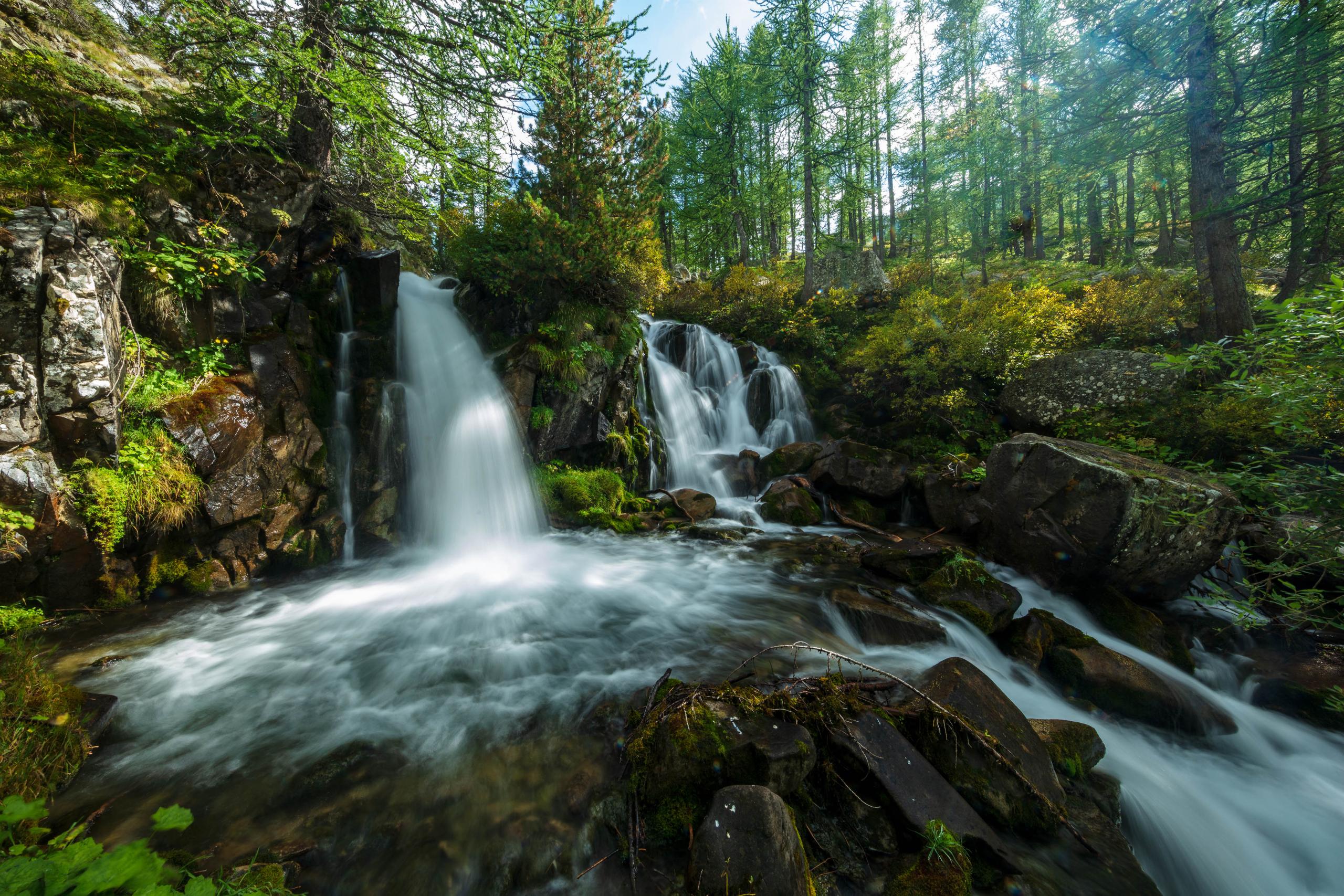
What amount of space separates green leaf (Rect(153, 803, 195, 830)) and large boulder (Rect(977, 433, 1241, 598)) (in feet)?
24.3

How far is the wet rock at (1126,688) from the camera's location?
397cm

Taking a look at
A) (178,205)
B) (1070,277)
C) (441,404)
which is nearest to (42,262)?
(178,205)

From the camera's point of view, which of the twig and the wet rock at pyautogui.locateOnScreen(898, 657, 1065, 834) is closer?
the twig

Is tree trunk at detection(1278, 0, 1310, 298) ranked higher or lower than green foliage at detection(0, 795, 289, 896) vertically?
higher

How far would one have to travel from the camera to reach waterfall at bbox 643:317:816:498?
37.8 ft

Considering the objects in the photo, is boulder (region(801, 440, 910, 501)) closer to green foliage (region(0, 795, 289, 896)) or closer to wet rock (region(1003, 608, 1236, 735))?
wet rock (region(1003, 608, 1236, 735))

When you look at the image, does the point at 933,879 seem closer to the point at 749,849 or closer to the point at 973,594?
the point at 749,849

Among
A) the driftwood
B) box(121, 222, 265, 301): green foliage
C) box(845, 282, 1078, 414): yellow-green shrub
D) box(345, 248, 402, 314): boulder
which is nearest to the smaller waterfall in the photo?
box(345, 248, 402, 314): boulder

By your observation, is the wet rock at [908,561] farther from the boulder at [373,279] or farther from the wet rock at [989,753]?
the boulder at [373,279]

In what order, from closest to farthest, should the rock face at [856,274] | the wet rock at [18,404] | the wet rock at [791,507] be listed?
the wet rock at [18,404]
the wet rock at [791,507]
the rock face at [856,274]

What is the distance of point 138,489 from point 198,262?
292 centimetres

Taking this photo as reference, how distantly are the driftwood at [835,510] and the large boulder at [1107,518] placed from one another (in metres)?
1.86

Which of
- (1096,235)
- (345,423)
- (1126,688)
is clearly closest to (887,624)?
(1126,688)

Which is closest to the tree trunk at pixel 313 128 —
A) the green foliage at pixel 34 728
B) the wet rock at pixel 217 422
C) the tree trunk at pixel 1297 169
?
the wet rock at pixel 217 422
